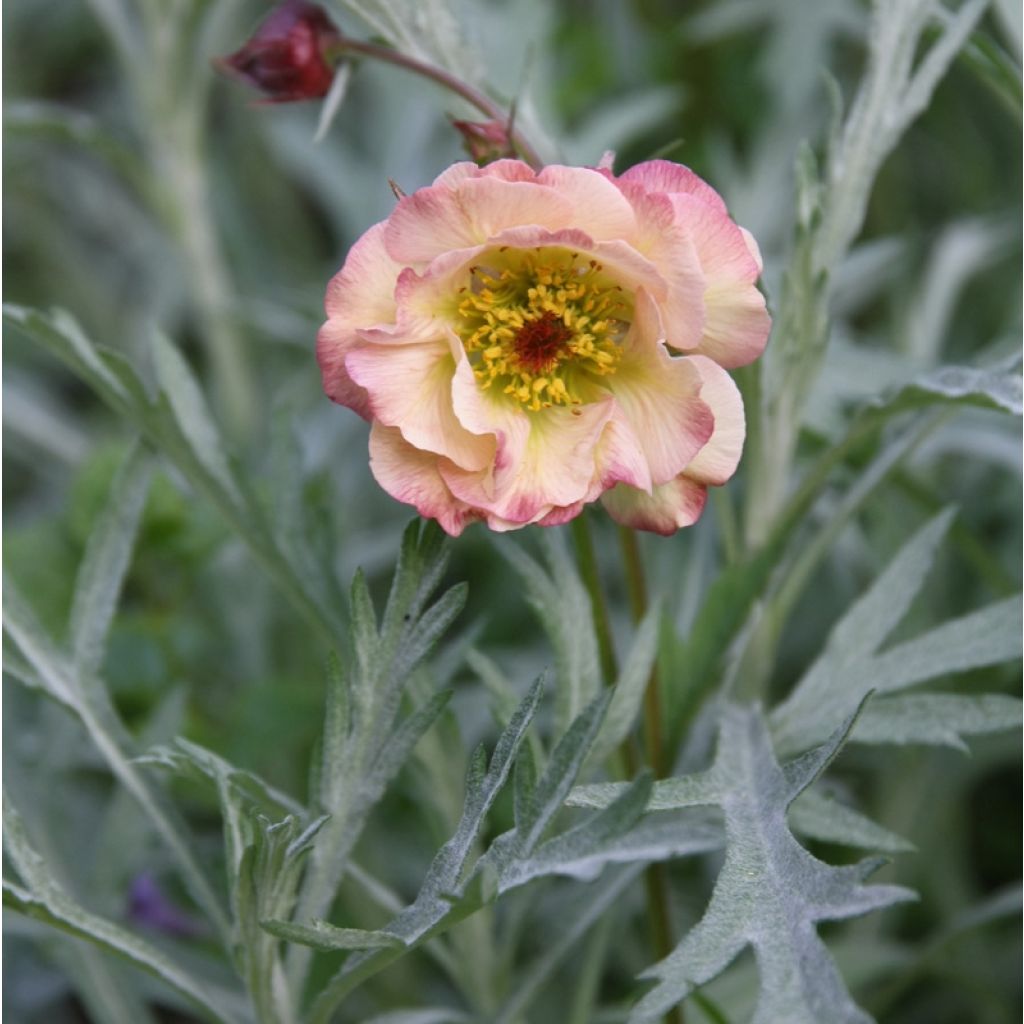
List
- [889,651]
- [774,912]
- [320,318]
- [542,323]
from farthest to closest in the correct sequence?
[320,318] < [889,651] < [542,323] < [774,912]

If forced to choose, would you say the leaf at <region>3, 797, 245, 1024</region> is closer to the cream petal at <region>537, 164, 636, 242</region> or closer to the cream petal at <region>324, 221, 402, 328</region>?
the cream petal at <region>324, 221, 402, 328</region>

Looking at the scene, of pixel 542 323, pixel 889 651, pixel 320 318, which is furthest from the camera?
pixel 320 318

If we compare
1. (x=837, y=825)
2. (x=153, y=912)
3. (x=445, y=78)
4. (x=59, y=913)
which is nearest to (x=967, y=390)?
(x=837, y=825)

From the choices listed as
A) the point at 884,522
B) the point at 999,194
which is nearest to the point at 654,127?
the point at 999,194

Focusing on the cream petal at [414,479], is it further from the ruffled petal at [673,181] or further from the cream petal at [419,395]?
the ruffled petal at [673,181]

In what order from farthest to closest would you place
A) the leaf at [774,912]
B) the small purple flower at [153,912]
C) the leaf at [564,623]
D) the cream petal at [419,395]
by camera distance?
the small purple flower at [153,912]
the leaf at [564,623]
the cream petal at [419,395]
the leaf at [774,912]

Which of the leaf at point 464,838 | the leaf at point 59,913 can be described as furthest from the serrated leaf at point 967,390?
the leaf at point 59,913

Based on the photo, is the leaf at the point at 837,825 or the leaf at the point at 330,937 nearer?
the leaf at the point at 330,937

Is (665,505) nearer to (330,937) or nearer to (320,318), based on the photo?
(330,937)

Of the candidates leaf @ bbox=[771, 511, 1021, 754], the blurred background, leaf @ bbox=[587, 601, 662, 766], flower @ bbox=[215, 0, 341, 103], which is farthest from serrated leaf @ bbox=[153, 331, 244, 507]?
leaf @ bbox=[771, 511, 1021, 754]
